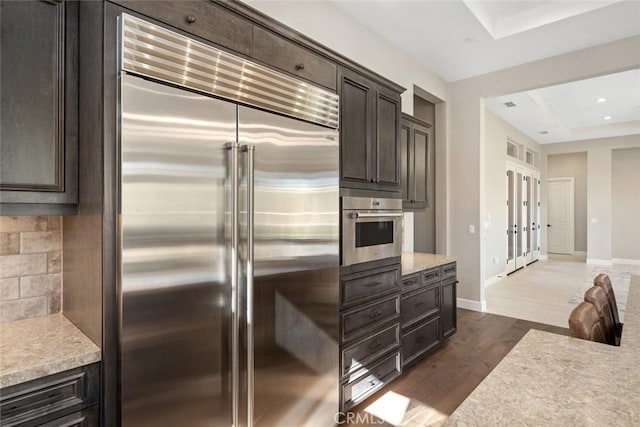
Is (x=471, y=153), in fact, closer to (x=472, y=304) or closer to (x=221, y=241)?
(x=472, y=304)

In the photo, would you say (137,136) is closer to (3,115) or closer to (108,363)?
(3,115)

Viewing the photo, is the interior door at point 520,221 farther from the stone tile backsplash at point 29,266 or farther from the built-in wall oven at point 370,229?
the stone tile backsplash at point 29,266

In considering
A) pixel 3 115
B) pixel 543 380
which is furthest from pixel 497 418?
pixel 3 115

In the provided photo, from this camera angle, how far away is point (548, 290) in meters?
6.06

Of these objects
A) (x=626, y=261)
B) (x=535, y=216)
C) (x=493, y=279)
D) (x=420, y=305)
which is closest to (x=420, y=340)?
(x=420, y=305)

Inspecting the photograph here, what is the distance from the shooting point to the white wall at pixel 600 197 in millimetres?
8617

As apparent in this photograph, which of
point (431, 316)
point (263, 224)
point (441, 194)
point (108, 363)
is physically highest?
point (441, 194)

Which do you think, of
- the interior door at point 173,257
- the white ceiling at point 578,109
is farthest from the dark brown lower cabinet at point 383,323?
the white ceiling at point 578,109

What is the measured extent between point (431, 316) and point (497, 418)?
260 centimetres

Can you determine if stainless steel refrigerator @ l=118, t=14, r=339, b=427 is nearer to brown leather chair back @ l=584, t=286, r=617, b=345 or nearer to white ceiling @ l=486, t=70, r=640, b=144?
brown leather chair back @ l=584, t=286, r=617, b=345

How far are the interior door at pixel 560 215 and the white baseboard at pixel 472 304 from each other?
24.8 feet

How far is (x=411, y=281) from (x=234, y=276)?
6.14 ft

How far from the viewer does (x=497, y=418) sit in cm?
85

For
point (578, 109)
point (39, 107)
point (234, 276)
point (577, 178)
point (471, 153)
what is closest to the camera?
point (39, 107)
